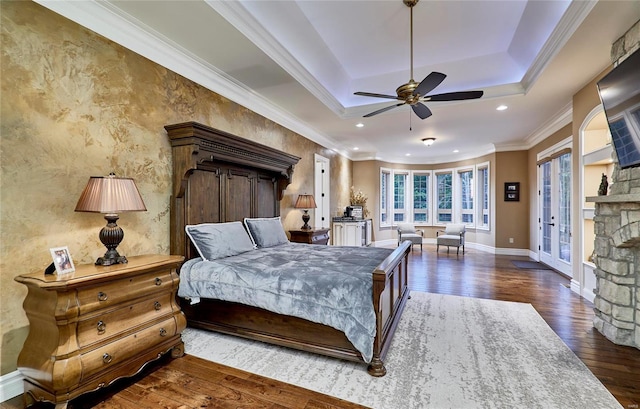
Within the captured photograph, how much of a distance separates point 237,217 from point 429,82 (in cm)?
272

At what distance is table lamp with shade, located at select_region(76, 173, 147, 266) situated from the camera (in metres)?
1.97

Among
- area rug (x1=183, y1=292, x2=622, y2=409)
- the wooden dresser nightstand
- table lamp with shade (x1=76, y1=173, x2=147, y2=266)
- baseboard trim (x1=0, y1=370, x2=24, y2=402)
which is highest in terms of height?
table lamp with shade (x1=76, y1=173, x2=147, y2=266)

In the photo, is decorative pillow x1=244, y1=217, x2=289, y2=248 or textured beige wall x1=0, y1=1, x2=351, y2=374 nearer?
textured beige wall x1=0, y1=1, x2=351, y2=374

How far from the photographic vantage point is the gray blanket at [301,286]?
2123mm

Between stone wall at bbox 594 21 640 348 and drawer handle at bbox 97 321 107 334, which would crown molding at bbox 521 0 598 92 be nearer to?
stone wall at bbox 594 21 640 348

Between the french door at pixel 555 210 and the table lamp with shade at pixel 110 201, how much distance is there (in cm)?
633

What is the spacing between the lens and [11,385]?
73.1 inches

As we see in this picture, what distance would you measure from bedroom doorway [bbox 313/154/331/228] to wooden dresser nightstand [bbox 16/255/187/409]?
184 inches

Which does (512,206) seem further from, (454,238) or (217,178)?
(217,178)

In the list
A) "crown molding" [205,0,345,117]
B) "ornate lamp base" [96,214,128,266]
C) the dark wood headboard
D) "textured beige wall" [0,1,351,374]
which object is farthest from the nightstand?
"ornate lamp base" [96,214,128,266]

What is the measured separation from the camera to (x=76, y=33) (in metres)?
2.21

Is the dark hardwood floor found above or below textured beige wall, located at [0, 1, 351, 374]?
below

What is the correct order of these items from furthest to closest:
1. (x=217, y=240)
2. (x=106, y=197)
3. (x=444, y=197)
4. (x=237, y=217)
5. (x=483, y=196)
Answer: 1. (x=444, y=197)
2. (x=483, y=196)
3. (x=237, y=217)
4. (x=217, y=240)
5. (x=106, y=197)

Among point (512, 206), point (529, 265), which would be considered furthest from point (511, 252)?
point (529, 265)
